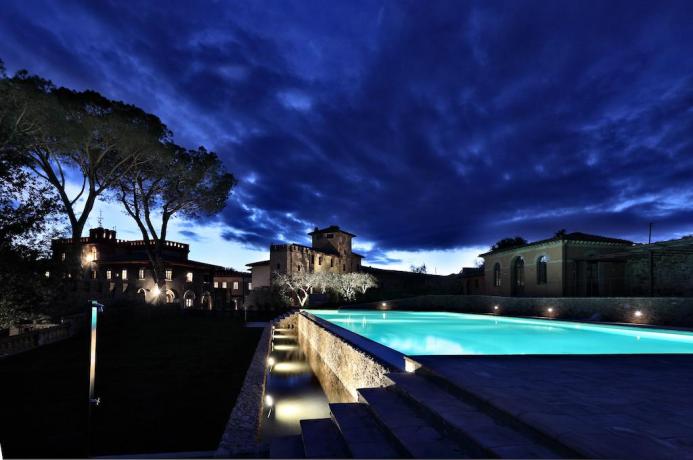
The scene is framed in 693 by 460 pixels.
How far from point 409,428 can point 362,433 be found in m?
0.49

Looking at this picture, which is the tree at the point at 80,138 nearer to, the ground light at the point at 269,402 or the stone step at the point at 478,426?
the ground light at the point at 269,402

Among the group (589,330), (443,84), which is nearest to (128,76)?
(443,84)

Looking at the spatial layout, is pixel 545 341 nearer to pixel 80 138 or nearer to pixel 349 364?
pixel 349 364

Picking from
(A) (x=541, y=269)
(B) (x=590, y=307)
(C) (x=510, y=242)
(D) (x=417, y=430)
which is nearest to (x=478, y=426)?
(D) (x=417, y=430)

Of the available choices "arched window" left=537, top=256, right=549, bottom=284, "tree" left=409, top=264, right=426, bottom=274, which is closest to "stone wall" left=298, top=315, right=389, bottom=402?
"arched window" left=537, top=256, right=549, bottom=284

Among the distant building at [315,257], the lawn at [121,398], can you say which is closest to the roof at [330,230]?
the distant building at [315,257]

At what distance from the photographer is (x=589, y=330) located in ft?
46.7

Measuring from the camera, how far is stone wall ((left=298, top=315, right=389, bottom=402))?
18.7 feet

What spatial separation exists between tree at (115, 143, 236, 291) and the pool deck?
2060 cm

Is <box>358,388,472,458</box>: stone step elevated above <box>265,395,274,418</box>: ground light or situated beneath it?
elevated above

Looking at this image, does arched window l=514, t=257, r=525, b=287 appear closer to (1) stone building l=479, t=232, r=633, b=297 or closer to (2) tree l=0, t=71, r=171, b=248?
(1) stone building l=479, t=232, r=633, b=297

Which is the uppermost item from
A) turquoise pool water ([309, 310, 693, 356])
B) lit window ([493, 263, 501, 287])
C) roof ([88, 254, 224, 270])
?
roof ([88, 254, 224, 270])

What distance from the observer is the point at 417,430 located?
3.21 metres

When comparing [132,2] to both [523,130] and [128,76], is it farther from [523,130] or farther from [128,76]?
[523,130]
